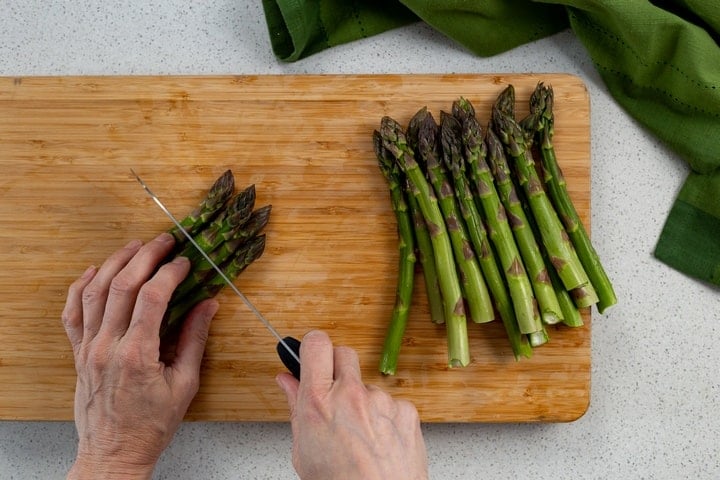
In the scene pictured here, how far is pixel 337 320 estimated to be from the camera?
6.36 ft

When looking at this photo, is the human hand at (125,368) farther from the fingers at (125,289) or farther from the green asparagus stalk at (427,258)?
the green asparagus stalk at (427,258)

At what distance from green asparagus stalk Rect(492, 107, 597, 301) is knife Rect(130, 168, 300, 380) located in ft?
2.46

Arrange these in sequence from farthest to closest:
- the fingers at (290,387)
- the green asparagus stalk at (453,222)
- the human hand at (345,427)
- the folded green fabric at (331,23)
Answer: the folded green fabric at (331,23), the green asparagus stalk at (453,222), the fingers at (290,387), the human hand at (345,427)

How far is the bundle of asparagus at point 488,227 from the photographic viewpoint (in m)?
1.84

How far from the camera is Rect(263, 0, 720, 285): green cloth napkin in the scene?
1.89 metres

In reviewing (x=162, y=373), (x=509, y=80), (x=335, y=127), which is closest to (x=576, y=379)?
(x=509, y=80)

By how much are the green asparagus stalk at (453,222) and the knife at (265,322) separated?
1.64 feet

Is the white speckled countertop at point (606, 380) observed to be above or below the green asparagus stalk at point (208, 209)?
below

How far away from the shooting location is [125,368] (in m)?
1.75

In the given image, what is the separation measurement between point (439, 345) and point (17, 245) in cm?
128

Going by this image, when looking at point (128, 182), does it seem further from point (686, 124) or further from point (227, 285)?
point (686, 124)

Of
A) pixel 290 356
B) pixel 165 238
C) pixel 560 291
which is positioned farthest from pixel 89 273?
pixel 560 291

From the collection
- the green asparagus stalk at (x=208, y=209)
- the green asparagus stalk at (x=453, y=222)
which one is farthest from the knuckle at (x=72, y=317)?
the green asparagus stalk at (x=453, y=222)

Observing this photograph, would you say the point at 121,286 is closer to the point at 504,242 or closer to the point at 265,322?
the point at 265,322
